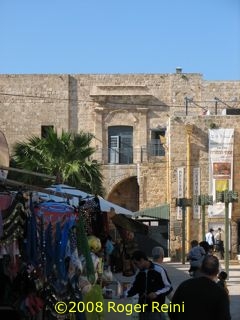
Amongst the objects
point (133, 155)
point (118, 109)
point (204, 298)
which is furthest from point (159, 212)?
point (204, 298)

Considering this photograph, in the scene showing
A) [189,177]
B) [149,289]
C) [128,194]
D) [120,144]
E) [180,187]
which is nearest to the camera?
[149,289]

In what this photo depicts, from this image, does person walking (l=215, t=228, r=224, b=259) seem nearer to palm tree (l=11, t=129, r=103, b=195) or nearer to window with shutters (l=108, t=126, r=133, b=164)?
palm tree (l=11, t=129, r=103, b=195)

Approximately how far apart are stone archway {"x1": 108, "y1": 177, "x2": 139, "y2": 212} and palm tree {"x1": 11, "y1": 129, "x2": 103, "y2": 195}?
11328mm

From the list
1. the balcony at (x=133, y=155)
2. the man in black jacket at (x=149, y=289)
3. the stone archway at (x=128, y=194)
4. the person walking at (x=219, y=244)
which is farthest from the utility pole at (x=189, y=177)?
the man in black jacket at (x=149, y=289)

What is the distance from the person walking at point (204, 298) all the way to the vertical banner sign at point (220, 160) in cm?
2841

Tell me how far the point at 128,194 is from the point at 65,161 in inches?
508

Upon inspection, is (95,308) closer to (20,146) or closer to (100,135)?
(20,146)

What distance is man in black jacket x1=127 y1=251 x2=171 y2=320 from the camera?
8.15 meters

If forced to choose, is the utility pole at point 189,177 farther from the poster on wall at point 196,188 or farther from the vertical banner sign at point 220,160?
the vertical banner sign at point 220,160

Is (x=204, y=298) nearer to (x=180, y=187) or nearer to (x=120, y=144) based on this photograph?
(x=180, y=187)

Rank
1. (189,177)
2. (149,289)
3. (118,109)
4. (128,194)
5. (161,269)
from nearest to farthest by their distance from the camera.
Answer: (149,289)
(161,269)
(189,177)
(118,109)
(128,194)

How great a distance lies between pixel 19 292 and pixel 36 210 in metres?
1.01

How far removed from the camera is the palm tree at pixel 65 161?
26.9 m

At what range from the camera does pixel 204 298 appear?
20.2 ft
